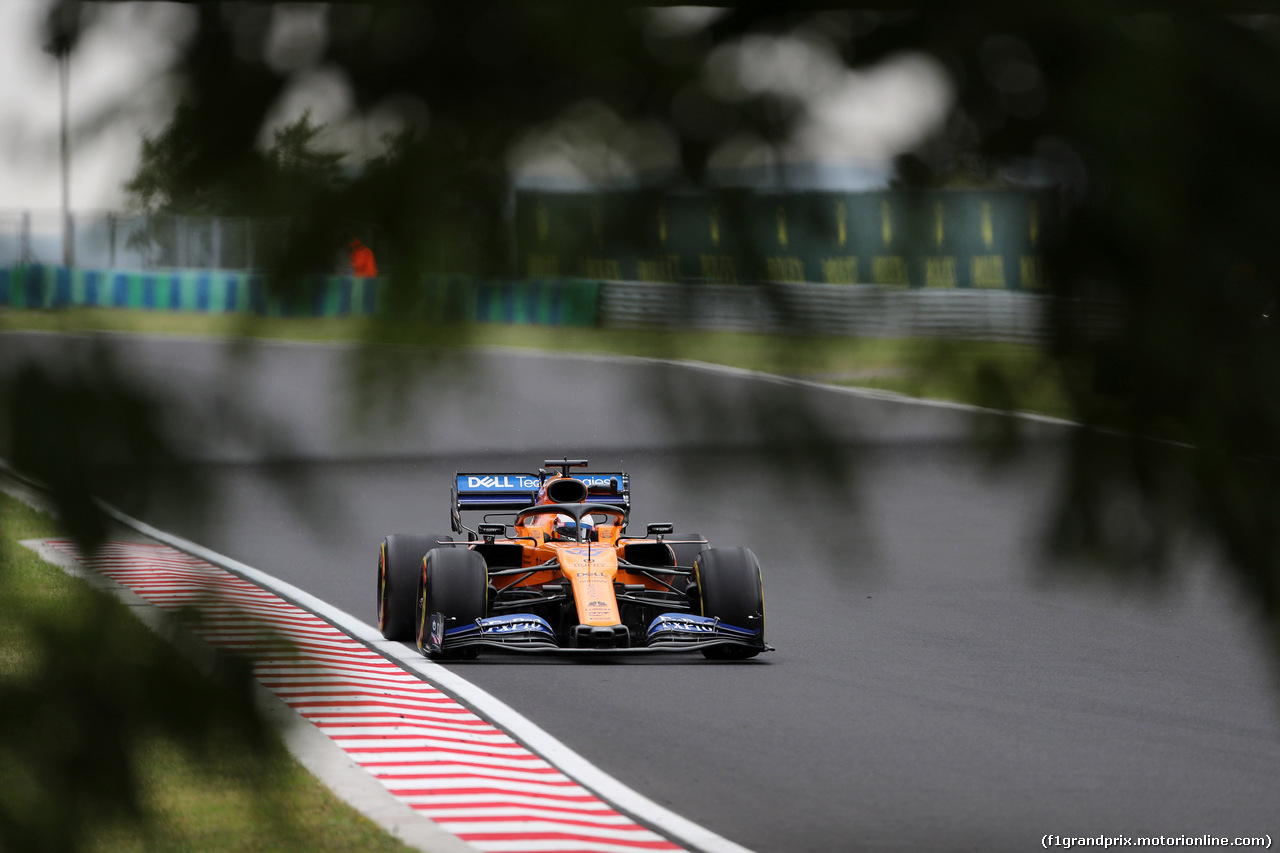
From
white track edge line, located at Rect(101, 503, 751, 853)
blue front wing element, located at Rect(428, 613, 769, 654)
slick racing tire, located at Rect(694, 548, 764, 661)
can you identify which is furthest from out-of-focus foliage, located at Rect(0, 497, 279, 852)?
slick racing tire, located at Rect(694, 548, 764, 661)

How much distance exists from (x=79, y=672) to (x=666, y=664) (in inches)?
304

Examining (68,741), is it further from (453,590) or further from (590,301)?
(453,590)

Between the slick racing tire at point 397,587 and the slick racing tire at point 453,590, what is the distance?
0.26m

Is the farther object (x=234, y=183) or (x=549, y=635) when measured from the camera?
(x=549, y=635)

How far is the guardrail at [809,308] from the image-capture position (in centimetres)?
122

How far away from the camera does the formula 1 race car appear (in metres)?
8.81

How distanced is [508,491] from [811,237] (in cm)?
923

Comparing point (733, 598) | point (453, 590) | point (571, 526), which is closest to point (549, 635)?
point (453, 590)

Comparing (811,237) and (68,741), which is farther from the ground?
(811,237)

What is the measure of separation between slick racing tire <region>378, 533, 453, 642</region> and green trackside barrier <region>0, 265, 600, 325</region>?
8057 mm

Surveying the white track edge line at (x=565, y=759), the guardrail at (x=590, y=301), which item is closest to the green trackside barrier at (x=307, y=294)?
the guardrail at (x=590, y=301)

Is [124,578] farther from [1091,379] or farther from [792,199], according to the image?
[1091,379]

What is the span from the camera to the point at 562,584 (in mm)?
9430

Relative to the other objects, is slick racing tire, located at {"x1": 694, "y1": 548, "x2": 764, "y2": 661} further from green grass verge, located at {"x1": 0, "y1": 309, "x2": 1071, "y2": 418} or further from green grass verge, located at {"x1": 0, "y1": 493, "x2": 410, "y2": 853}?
green grass verge, located at {"x1": 0, "y1": 309, "x2": 1071, "y2": 418}
